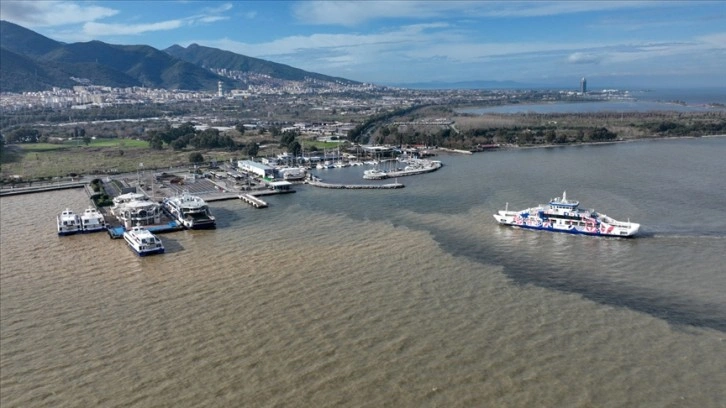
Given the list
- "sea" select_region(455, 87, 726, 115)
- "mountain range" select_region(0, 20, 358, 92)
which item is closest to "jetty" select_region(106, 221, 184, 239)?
"sea" select_region(455, 87, 726, 115)

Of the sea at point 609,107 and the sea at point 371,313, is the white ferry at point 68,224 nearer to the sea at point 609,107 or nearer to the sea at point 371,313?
the sea at point 371,313

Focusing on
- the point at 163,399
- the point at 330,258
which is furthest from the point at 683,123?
the point at 163,399

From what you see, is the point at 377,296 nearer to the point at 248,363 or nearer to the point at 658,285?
the point at 248,363

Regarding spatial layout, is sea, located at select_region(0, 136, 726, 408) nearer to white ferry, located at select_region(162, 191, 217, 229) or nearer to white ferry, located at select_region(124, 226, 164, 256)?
white ferry, located at select_region(124, 226, 164, 256)

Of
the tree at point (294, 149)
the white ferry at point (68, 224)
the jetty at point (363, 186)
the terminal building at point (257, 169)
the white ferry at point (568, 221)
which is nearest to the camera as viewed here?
the white ferry at point (568, 221)

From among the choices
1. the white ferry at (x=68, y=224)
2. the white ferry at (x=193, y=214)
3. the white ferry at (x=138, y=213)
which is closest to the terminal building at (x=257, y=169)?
the white ferry at (x=193, y=214)

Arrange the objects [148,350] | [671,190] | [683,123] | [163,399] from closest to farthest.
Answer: [163,399] < [148,350] < [671,190] < [683,123]
